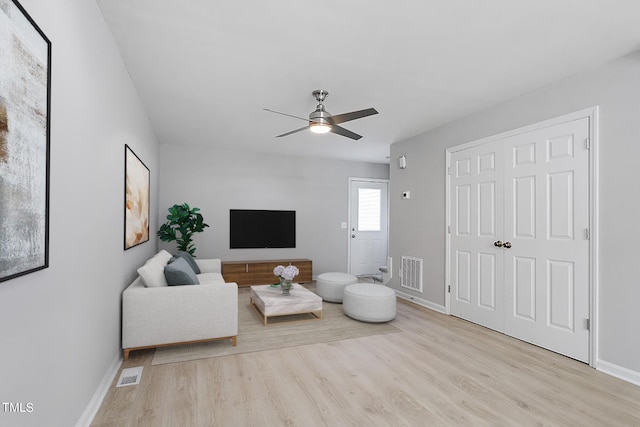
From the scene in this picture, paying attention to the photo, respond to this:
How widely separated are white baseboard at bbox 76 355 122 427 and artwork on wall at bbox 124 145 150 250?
38.1 inches

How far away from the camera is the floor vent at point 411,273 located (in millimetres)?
4832

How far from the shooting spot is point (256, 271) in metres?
5.89

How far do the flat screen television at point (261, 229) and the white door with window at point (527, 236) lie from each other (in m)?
3.29

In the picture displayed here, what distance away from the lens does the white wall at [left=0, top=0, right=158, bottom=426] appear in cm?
122

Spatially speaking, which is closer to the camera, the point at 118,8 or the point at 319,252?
the point at 118,8

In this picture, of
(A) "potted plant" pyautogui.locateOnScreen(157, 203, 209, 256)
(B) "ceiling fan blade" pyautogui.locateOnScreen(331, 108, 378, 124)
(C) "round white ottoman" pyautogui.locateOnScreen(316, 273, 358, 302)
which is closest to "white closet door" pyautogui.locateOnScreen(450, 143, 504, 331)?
(C) "round white ottoman" pyautogui.locateOnScreen(316, 273, 358, 302)

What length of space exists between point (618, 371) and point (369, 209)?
5102 millimetres

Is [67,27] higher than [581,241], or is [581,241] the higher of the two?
[67,27]

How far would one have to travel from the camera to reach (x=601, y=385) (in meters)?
2.47

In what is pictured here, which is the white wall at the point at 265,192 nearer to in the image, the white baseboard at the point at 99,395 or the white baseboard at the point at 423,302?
the white baseboard at the point at 423,302

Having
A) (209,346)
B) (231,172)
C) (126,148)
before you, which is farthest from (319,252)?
(126,148)

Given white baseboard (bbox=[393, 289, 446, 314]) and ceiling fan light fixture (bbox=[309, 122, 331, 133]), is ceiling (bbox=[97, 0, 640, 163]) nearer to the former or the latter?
ceiling fan light fixture (bbox=[309, 122, 331, 133])

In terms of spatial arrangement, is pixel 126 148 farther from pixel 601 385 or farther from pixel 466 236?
pixel 601 385

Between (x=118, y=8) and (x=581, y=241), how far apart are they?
402 cm
